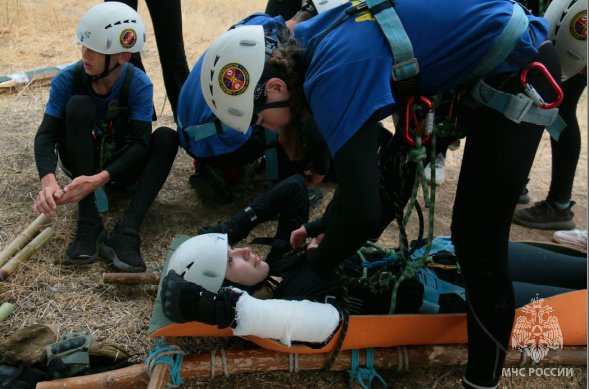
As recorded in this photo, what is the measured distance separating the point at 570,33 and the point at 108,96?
8.41ft

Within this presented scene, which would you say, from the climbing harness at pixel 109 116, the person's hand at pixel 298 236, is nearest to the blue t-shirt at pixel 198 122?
the climbing harness at pixel 109 116

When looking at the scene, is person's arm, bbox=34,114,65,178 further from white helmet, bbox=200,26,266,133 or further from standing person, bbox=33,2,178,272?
white helmet, bbox=200,26,266,133

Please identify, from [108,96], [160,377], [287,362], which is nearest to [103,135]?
[108,96]

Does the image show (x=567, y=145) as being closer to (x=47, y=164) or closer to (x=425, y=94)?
(x=425, y=94)

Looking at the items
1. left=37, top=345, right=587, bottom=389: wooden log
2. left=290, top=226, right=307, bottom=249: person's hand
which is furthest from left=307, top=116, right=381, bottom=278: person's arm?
left=290, top=226, right=307, bottom=249: person's hand

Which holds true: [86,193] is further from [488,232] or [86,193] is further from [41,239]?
[488,232]

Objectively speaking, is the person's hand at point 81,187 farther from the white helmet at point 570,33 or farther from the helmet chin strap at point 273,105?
the white helmet at point 570,33

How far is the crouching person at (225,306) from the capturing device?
7.19 ft

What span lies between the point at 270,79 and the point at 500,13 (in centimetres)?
82

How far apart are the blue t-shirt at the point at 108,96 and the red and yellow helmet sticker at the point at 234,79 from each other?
144cm

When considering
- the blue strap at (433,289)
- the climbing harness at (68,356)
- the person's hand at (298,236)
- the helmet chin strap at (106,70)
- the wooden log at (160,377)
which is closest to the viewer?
the wooden log at (160,377)

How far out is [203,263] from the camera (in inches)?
95.0

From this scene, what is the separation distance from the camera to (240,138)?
3.49 m

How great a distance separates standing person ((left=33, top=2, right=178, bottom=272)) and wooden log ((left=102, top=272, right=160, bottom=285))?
0.54 ft
